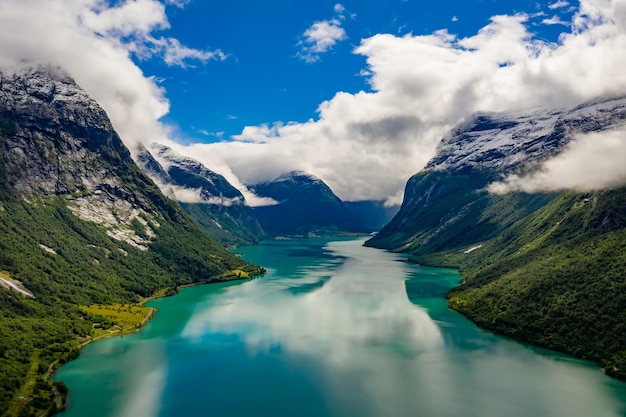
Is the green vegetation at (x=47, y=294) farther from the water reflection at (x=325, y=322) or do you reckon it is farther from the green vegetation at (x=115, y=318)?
the water reflection at (x=325, y=322)

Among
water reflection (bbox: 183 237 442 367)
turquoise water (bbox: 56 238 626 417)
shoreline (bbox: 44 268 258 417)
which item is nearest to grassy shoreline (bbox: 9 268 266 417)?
shoreline (bbox: 44 268 258 417)

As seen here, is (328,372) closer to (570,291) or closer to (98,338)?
(98,338)

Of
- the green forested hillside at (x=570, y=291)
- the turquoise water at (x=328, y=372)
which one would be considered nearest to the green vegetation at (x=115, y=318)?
the turquoise water at (x=328, y=372)

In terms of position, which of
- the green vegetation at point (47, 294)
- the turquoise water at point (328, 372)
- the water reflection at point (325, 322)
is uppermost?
the green vegetation at point (47, 294)

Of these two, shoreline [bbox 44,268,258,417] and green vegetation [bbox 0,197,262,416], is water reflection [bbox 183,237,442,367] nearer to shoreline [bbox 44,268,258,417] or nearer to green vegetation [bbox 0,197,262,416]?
shoreline [bbox 44,268,258,417]

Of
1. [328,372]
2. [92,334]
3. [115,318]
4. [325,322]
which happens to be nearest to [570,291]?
Result: [325,322]
